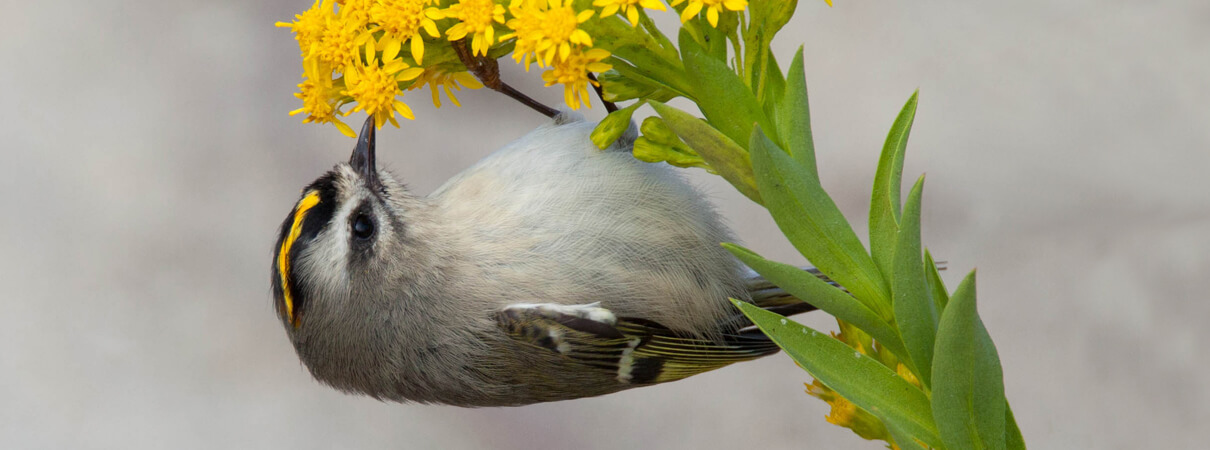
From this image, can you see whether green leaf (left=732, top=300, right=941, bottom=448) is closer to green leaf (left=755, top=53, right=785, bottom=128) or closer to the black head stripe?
green leaf (left=755, top=53, right=785, bottom=128)

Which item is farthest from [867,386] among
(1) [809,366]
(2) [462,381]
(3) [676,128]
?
(2) [462,381]

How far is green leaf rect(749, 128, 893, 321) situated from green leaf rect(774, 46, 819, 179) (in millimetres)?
21

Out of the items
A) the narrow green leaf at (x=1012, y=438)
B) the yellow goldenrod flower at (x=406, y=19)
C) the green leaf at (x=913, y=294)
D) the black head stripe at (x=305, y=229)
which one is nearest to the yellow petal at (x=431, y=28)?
the yellow goldenrod flower at (x=406, y=19)

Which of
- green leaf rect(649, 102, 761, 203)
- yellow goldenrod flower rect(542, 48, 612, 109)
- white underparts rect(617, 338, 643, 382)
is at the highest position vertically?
yellow goldenrod flower rect(542, 48, 612, 109)

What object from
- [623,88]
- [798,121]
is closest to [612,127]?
[623,88]

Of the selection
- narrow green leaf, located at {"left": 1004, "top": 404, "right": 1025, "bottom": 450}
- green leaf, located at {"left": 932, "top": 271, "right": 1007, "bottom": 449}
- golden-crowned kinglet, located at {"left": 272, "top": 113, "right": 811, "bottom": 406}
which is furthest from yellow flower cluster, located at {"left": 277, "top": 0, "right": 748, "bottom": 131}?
narrow green leaf, located at {"left": 1004, "top": 404, "right": 1025, "bottom": 450}

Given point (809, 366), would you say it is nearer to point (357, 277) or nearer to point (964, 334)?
point (964, 334)

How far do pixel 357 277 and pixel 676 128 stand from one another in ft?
1.02

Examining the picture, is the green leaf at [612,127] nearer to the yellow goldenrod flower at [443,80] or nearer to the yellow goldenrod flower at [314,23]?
the yellow goldenrod flower at [443,80]

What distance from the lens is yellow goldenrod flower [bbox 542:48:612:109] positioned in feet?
1.90

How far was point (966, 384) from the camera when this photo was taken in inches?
22.1

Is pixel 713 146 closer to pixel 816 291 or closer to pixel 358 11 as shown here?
pixel 816 291

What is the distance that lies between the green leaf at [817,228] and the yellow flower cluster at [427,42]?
11cm

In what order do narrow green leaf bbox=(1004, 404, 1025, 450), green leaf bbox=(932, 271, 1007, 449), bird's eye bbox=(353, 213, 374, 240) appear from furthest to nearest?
bird's eye bbox=(353, 213, 374, 240) < narrow green leaf bbox=(1004, 404, 1025, 450) < green leaf bbox=(932, 271, 1007, 449)
